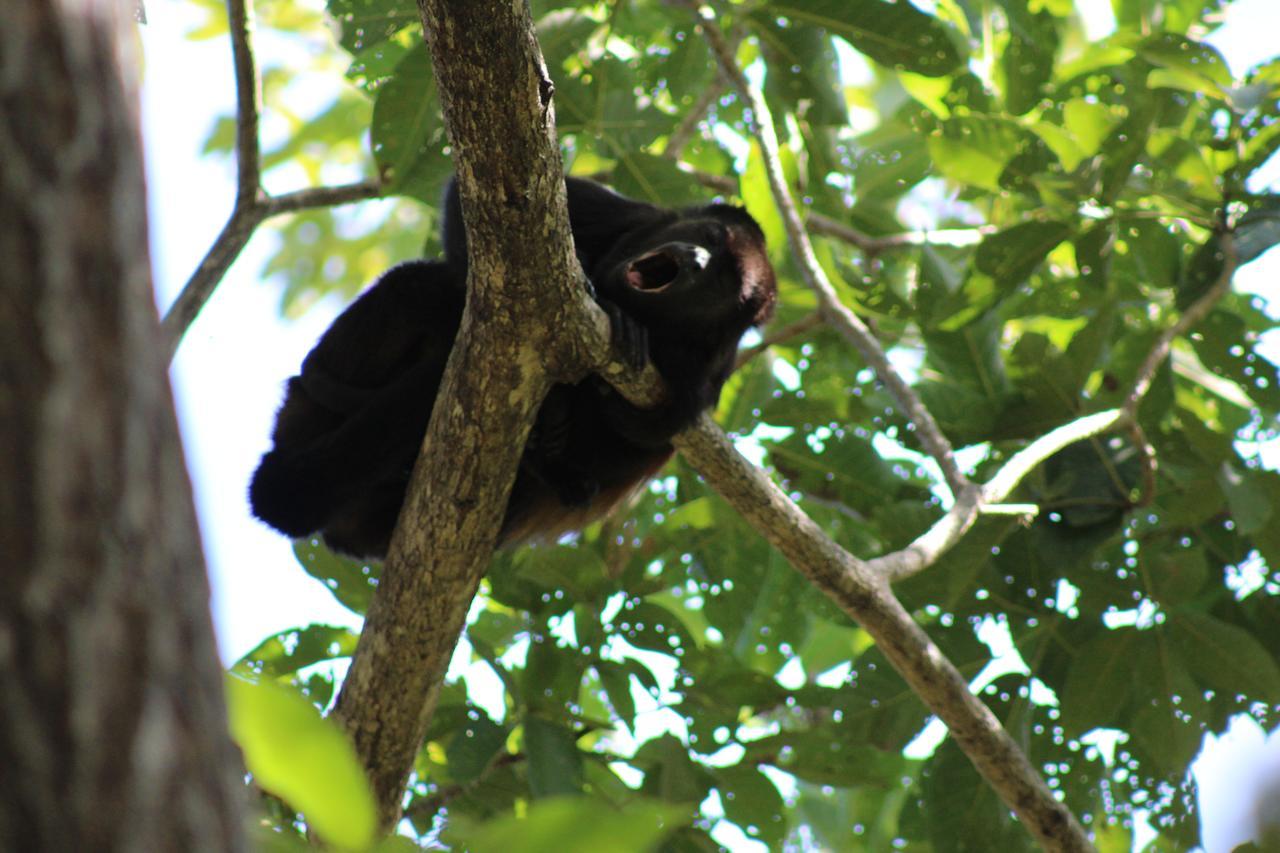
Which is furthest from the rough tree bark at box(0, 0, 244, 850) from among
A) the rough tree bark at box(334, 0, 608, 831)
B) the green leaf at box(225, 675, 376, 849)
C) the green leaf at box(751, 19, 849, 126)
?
the green leaf at box(751, 19, 849, 126)

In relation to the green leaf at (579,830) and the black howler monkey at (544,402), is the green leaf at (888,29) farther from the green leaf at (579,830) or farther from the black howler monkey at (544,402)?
the green leaf at (579,830)

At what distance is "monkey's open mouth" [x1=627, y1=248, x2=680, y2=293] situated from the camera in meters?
3.12

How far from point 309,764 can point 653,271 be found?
261 cm

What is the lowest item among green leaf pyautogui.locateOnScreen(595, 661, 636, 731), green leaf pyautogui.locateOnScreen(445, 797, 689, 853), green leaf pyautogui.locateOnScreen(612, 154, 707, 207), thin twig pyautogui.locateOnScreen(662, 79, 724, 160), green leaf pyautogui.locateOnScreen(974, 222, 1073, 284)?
green leaf pyautogui.locateOnScreen(445, 797, 689, 853)

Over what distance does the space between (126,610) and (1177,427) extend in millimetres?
3549

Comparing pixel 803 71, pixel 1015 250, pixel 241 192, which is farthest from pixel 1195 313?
pixel 241 192

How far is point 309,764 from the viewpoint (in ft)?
2.22

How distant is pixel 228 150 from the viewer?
699 centimetres

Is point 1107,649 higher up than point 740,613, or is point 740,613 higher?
point 740,613

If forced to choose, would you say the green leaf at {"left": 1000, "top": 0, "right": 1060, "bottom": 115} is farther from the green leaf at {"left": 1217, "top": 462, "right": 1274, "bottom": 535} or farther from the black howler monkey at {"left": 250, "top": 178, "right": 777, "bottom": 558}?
the green leaf at {"left": 1217, "top": 462, "right": 1274, "bottom": 535}

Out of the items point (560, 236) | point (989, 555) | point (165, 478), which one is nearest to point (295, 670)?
point (560, 236)

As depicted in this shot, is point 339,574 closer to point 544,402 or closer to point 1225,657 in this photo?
point 544,402

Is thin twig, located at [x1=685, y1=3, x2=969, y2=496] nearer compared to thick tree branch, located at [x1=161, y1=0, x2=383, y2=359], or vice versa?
thick tree branch, located at [x1=161, y1=0, x2=383, y2=359]

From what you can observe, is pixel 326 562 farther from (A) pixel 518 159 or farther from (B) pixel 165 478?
(B) pixel 165 478
